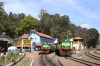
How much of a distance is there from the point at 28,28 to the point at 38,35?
35681 mm

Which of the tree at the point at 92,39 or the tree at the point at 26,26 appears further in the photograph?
the tree at the point at 26,26

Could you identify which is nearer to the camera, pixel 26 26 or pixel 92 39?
pixel 92 39

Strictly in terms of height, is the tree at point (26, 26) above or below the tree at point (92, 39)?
above

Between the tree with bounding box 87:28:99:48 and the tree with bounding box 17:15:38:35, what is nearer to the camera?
the tree with bounding box 87:28:99:48

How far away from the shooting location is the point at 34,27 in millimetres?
121375

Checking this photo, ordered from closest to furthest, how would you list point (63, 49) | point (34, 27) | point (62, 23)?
point (63, 49)
point (34, 27)
point (62, 23)

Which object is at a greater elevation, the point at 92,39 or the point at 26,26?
the point at 26,26

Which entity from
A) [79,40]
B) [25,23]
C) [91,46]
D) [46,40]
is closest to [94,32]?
[91,46]

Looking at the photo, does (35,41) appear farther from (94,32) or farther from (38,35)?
(94,32)

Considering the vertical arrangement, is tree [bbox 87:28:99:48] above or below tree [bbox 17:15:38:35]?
below

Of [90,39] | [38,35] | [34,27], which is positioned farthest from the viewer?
[34,27]

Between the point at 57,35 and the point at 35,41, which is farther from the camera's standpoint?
the point at 57,35

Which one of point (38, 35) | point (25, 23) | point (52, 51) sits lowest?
point (52, 51)

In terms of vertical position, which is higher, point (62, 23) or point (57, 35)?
point (62, 23)
